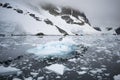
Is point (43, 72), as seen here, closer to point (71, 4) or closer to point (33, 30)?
point (33, 30)

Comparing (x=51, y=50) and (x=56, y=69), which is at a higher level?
(x=51, y=50)

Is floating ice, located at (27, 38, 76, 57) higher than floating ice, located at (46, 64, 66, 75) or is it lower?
higher

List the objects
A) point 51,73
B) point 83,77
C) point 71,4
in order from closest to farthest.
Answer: point 83,77
point 51,73
point 71,4

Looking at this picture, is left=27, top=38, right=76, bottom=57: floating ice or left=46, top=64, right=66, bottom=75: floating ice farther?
left=27, top=38, right=76, bottom=57: floating ice

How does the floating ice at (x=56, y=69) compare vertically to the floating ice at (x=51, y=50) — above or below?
below

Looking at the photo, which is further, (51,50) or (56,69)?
(51,50)

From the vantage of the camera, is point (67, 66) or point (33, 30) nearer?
point (67, 66)

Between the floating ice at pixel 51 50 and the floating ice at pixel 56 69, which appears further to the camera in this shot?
the floating ice at pixel 51 50

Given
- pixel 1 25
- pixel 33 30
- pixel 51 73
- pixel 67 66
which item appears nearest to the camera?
pixel 51 73

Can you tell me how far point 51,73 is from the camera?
24.4 ft

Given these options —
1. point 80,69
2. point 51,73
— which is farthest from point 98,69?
point 51,73

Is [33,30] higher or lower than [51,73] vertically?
higher

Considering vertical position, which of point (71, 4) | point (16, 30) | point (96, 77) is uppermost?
point (71, 4)

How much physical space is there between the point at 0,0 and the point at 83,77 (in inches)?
3428
